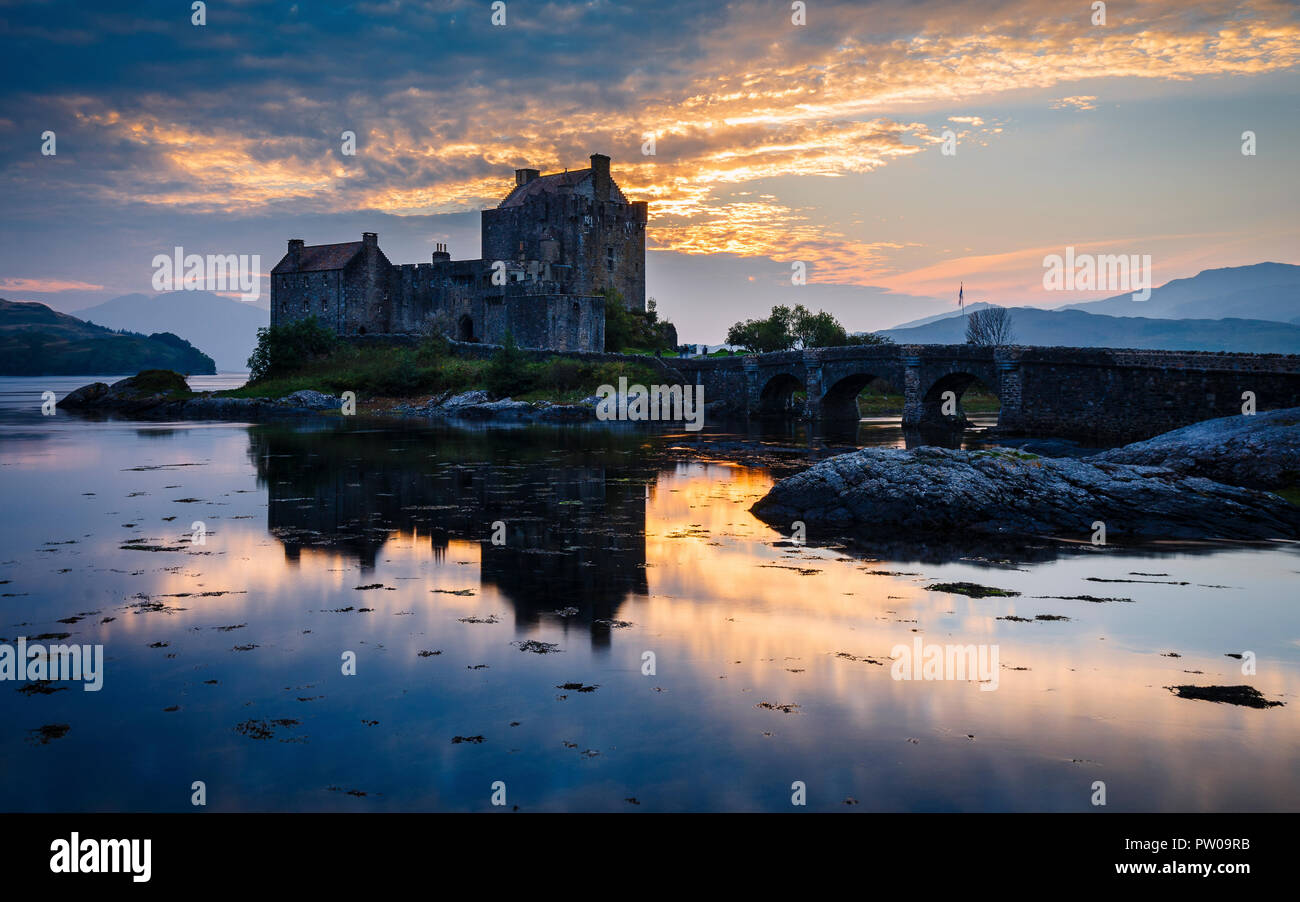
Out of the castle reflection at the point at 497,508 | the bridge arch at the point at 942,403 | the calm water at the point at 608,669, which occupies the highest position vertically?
the bridge arch at the point at 942,403

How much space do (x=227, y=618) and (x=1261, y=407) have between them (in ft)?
117

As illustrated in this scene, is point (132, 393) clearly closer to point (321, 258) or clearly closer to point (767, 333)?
point (321, 258)

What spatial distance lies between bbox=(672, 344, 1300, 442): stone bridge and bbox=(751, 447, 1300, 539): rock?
1500 centimetres

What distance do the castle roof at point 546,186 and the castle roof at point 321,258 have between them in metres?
15.2

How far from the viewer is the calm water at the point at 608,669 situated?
25.4ft

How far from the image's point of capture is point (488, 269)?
79.2m

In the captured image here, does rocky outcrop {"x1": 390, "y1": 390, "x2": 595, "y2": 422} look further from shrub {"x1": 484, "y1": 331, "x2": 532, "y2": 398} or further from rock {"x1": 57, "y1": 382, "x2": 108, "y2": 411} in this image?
rock {"x1": 57, "y1": 382, "x2": 108, "y2": 411}

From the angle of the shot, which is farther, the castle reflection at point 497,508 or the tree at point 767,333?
the tree at point 767,333

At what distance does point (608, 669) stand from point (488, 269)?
7257 centimetres

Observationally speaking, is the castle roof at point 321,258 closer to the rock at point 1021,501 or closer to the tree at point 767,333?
the tree at point 767,333

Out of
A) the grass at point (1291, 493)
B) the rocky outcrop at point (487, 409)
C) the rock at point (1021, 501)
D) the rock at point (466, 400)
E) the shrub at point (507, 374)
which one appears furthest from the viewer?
the shrub at point (507, 374)

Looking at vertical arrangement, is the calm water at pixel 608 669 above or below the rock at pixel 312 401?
below

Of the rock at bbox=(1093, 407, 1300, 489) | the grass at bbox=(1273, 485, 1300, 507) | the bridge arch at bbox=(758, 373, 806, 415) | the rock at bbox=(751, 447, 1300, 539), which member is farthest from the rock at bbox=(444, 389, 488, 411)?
the grass at bbox=(1273, 485, 1300, 507)

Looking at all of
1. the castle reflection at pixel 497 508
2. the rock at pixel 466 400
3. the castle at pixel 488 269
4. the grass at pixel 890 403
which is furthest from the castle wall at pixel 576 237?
the castle reflection at pixel 497 508
